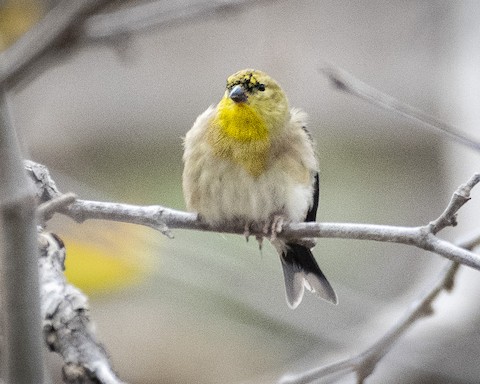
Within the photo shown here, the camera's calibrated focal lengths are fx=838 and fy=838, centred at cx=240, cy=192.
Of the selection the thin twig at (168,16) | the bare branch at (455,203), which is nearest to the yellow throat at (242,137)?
the bare branch at (455,203)

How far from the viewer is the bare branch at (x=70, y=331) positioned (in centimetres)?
131

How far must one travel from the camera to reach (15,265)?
0.98 meters

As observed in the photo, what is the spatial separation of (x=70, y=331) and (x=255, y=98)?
1.37 m

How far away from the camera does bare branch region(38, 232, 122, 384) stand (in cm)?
131

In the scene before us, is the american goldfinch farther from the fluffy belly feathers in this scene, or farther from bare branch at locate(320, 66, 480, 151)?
bare branch at locate(320, 66, 480, 151)

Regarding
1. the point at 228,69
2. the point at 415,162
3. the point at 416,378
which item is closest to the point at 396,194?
the point at 415,162

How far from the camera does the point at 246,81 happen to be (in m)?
2.65

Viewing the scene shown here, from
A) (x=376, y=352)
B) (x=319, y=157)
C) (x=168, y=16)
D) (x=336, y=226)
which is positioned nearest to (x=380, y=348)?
(x=376, y=352)

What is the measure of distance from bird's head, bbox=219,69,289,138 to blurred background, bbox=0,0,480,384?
2.04ft

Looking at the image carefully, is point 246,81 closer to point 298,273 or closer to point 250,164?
point 250,164

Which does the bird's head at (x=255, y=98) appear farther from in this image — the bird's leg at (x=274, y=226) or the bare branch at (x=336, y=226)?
the bare branch at (x=336, y=226)

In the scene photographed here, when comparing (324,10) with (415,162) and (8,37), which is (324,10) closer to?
(415,162)

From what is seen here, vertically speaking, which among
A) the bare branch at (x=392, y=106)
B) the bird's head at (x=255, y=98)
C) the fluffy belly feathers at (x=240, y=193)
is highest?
the bird's head at (x=255, y=98)

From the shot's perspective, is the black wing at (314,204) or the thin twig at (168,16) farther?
the black wing at (314,204)
